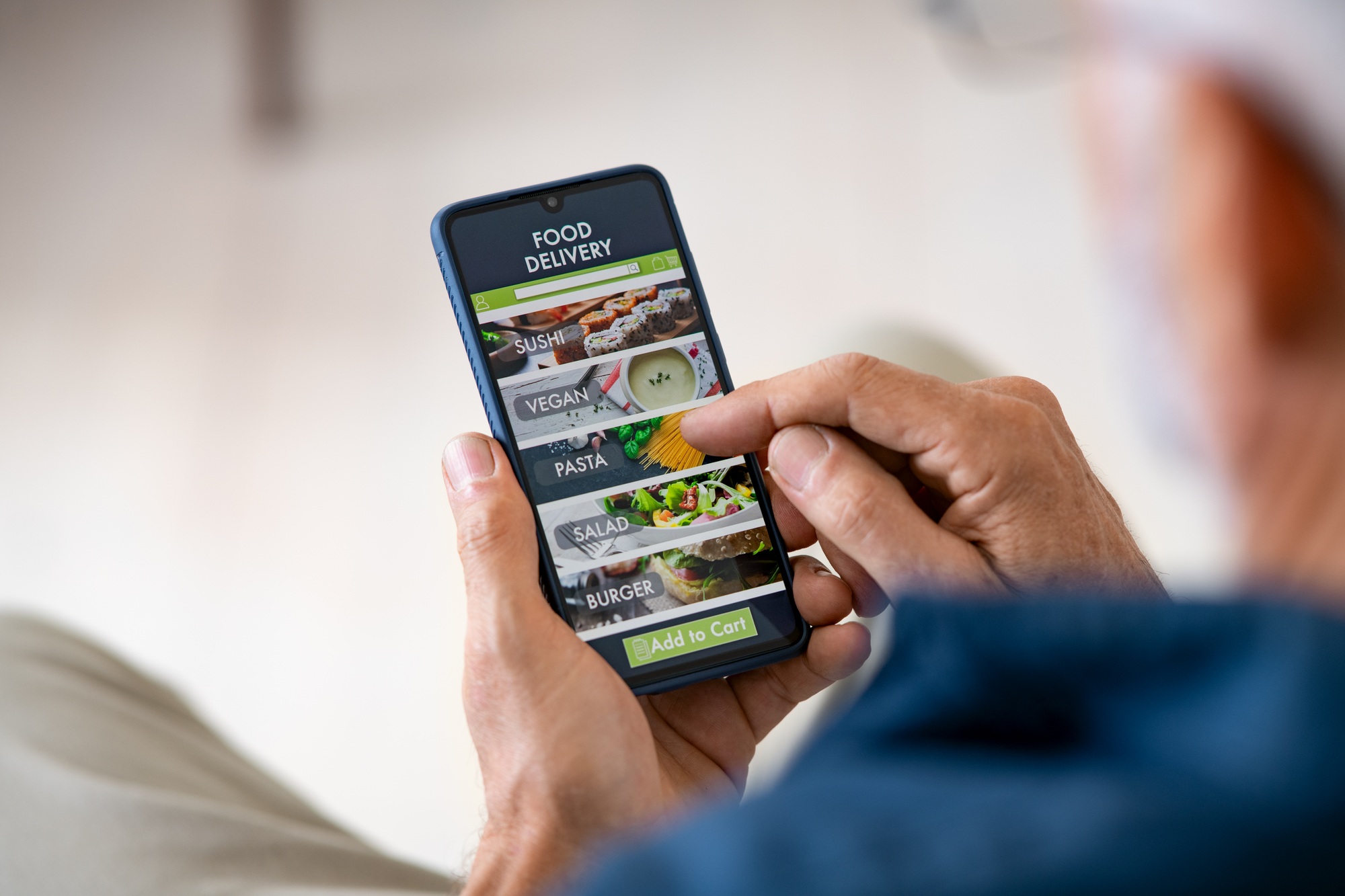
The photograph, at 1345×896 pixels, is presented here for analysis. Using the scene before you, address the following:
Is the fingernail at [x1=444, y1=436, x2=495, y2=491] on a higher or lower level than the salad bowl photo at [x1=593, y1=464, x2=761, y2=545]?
higher

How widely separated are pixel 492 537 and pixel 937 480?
0.32 m

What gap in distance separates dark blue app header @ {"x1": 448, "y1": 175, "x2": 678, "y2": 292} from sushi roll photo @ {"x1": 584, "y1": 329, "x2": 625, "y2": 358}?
6cm

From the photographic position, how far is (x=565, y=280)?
0.81m

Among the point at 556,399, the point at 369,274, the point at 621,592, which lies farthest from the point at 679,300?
the point at 369,274

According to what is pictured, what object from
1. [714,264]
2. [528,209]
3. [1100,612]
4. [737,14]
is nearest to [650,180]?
[528,209]

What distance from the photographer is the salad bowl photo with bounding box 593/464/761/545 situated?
2.56ft

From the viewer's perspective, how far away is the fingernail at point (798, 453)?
71cm

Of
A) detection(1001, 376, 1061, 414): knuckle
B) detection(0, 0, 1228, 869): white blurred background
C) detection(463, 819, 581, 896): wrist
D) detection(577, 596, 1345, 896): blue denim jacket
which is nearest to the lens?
detection(577, 596, 1345, 896): blue denim jacket

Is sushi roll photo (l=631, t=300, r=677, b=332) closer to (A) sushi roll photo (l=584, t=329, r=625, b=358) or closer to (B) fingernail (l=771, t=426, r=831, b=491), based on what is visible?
(A) sushi roll photo (l=584, t=329, r=625, b=358)

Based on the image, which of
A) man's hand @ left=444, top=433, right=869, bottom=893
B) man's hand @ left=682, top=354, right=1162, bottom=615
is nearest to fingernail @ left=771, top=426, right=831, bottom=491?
man's hand @ left=682, top=354, right=1162, bottom=615

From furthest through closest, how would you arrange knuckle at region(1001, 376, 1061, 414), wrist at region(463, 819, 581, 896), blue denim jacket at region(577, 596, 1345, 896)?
knuckle at region(1001, 376, 1061, 414) < wrist at region(463, 819, 581, 896) < blue denim jacket at region(577, 596, 1345, 896)

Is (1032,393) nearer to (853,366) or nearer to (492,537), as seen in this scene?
(853,366)

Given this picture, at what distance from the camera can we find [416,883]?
3.08ft

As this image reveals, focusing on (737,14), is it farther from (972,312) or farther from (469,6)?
(972,312)
